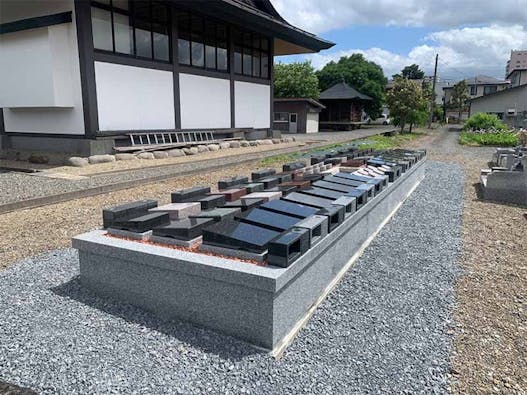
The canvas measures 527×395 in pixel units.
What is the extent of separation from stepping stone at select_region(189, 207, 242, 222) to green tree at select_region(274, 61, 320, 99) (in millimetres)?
39073

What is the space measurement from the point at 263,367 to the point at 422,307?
4.91 ft

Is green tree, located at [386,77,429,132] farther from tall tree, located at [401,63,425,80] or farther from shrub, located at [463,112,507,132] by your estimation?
tall tree, located at [401,63,425,80]

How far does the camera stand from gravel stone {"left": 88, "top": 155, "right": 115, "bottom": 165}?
449 inches

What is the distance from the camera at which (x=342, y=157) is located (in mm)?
8461

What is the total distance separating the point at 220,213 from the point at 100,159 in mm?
9040

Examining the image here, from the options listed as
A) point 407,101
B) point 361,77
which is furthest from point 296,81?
point 361,77

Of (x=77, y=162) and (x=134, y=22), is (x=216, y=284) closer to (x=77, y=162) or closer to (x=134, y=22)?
(x=77, y=162)

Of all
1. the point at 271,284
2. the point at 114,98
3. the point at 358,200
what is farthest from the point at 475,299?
the point at 114,98

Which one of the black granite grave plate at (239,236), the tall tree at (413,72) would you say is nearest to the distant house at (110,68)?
the black granite grave plate at (239,236)

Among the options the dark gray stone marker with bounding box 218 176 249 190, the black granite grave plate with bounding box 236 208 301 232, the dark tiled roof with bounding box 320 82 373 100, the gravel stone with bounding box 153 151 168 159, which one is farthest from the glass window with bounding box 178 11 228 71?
the dark tiled roof with bounding box 320 82 373 100

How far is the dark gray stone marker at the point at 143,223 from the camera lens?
132 inches

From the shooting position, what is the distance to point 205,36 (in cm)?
1658

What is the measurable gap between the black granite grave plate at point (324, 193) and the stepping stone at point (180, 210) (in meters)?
1.32

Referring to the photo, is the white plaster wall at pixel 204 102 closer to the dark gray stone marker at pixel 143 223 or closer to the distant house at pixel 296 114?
the dark gray stone marker at pixel 143 223
